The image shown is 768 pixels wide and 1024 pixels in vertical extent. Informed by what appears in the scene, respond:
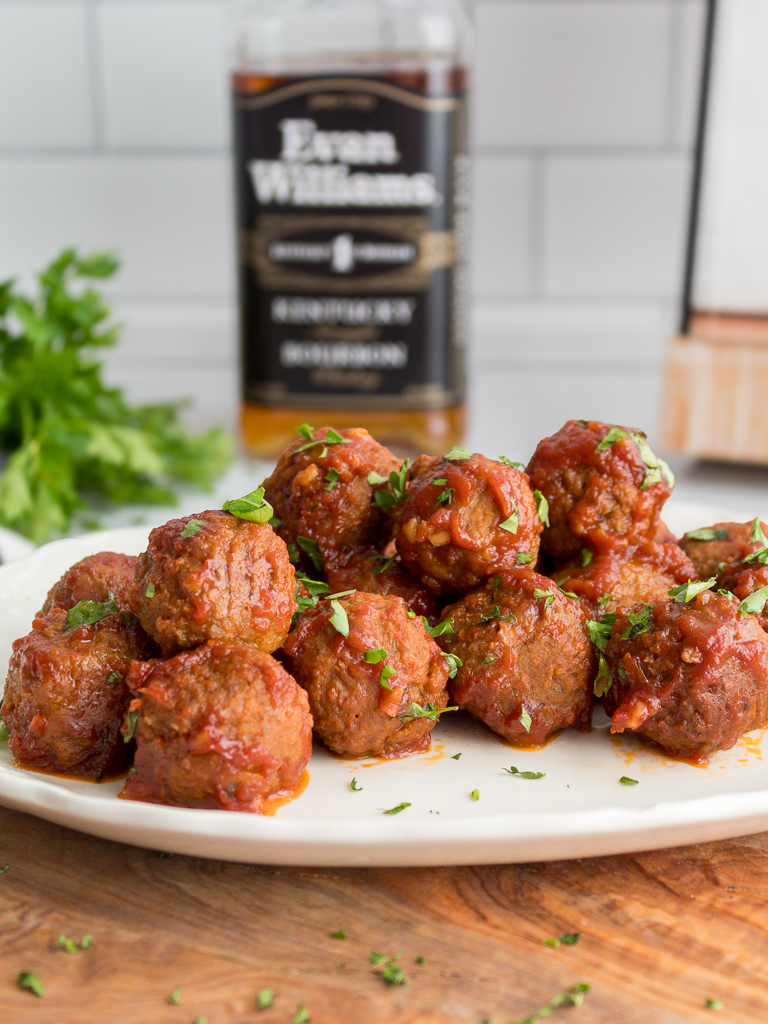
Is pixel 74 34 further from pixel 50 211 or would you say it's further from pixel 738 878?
pixel 738 878

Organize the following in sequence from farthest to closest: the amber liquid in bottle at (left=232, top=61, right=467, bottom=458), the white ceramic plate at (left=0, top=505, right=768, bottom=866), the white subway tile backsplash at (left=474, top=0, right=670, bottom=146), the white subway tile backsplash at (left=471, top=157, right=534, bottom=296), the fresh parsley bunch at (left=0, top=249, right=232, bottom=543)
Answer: the white subway tile backsplash at (left=471, top=157, right=534, bottom=296) → the white subway tile backsplash at (left=474, top=0, right=670, bottom=146) → the amber liquid in bottle at (left=232, top=61, right=467, bottom=458) → the fresh parsley bunch at (left=0, top=249, right=232, bottom=543) → the white ceramic plate at (left=0, top=505, right=768, bottom=866)

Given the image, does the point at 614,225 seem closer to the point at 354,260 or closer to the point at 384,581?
the point at 354,260

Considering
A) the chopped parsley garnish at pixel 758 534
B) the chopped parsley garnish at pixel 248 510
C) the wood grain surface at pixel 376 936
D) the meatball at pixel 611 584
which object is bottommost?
the wood grain surface at pixel 376 936

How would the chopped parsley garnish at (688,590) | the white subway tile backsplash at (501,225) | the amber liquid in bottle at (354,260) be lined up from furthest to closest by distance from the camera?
the white subway tile backsplash at (501,225) < the amber liquid in bottle at (354,260) < the chopped parsley garnish at (688,590)

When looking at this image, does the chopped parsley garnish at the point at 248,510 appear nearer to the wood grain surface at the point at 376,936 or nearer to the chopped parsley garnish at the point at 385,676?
the chopped parsley garnish at the point at 385,676

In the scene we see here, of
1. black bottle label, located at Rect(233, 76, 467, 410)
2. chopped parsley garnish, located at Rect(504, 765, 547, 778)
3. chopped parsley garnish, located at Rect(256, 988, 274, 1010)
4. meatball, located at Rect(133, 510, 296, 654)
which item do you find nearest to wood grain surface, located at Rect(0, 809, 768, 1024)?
chopped parsley garnish, located at Rect(256, 988, 274, 1010)

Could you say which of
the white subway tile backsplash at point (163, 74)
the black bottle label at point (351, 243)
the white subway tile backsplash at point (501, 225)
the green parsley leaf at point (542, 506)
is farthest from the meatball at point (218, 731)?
the white subway tile backsplash at point (163, 74)

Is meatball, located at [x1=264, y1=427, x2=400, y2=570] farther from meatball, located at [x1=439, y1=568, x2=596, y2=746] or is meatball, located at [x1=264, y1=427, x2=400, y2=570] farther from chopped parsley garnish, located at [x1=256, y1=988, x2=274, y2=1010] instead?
chopped parsley garnish, located at [x1=256, y1=988, x2=274, y2=1010]

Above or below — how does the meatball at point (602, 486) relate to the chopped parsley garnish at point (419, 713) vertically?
above
